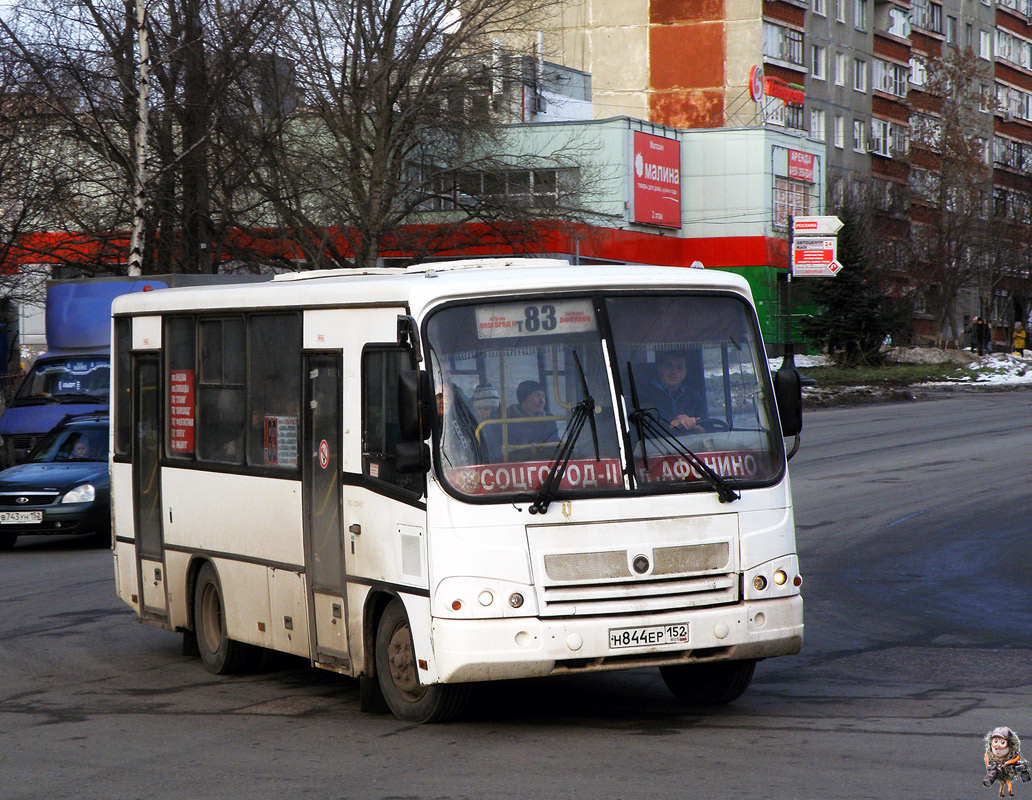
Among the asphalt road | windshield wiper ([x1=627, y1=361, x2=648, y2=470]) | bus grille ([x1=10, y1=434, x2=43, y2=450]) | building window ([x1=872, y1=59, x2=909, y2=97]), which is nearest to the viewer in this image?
the asphalt road

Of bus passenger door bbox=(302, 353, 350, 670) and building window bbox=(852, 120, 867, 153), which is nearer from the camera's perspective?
bus passenger door bbox=(302, 353, 350, 670)

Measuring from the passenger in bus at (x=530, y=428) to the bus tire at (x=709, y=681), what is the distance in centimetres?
150

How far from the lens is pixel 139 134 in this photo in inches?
1140

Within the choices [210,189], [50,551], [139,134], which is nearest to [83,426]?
[50,551]

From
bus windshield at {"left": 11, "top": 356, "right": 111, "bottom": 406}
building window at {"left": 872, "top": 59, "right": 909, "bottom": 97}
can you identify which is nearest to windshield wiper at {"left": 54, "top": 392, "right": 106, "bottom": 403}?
bus windshield at {"left": 11, "top": 356, "right": 111, "bottom": 406}

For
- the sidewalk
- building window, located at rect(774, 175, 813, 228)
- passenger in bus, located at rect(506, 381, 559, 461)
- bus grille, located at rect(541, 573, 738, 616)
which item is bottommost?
the sidewalk

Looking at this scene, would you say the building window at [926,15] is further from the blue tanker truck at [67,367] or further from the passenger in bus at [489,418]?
the passenger in bus at [489,418]

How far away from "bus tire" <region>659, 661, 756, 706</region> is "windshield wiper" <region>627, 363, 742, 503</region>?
0.95 m

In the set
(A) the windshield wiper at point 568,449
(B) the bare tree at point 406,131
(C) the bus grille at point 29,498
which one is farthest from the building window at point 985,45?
(A) the windshield wiper at point 568,449

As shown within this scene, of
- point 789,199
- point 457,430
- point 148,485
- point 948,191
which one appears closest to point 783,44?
point 789,199

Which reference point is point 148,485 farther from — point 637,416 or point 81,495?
point 81,495

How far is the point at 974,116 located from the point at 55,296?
73758mm

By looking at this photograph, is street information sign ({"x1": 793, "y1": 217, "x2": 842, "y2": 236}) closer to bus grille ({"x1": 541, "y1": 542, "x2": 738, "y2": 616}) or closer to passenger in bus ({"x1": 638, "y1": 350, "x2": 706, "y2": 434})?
passenger in bus ({"x1": 638, "y1": 350, "x2": 706, "y2": 434})

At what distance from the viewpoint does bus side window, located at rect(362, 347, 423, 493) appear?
312 inches
